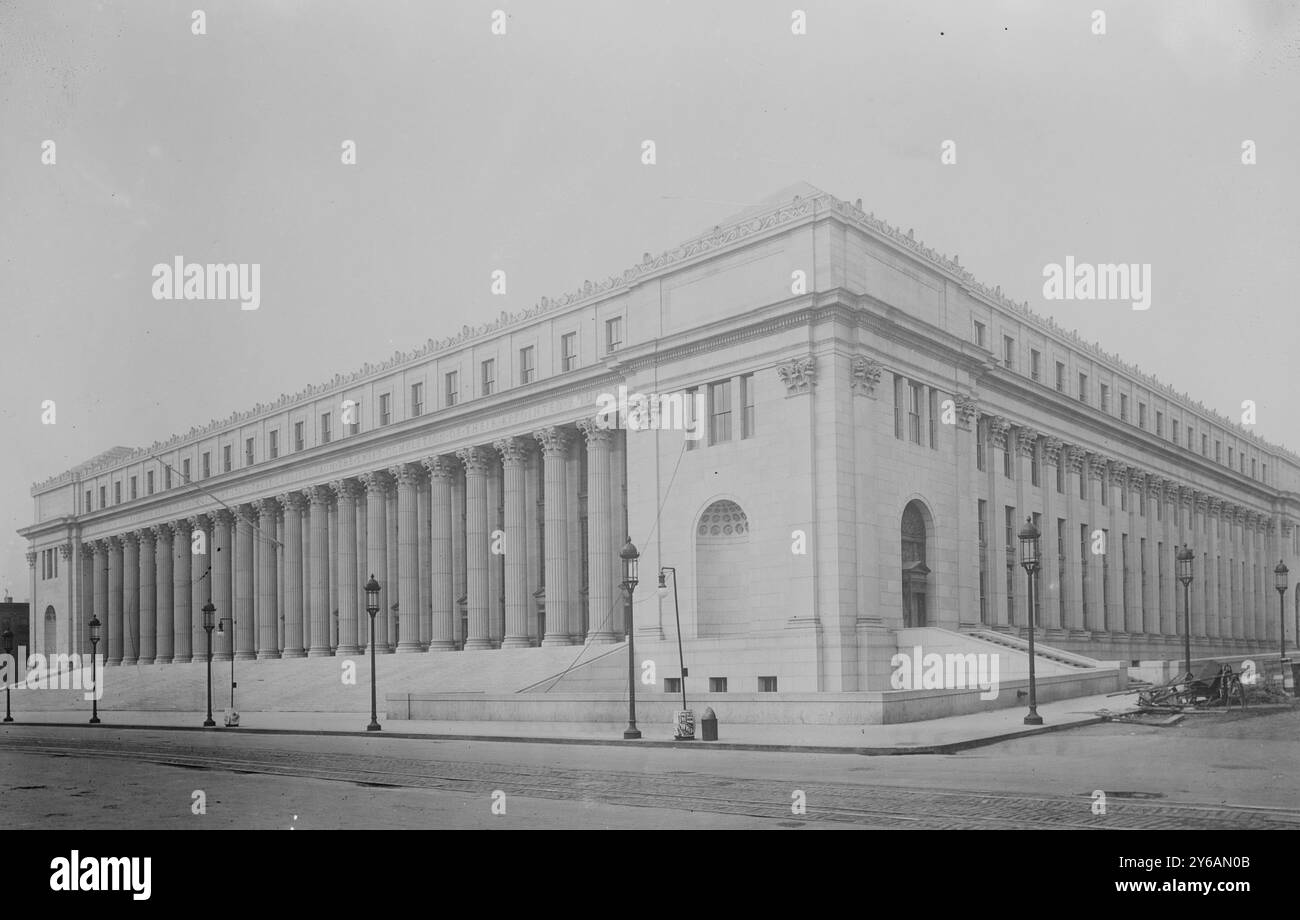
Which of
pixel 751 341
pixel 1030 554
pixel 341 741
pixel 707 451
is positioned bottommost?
pixel 341 741

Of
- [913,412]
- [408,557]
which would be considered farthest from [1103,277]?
[408,557]

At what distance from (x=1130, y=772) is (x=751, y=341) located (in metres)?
29.7

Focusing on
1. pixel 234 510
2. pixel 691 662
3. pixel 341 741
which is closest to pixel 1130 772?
pixel 341 741

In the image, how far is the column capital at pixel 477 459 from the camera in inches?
2530

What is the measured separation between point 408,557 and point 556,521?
44.8 ft

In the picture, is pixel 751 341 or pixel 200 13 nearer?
pixel 200 13

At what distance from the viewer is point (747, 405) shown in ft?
159

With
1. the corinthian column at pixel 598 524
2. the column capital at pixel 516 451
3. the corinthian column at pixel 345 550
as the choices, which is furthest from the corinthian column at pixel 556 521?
the corinthian column at pixel 345 550

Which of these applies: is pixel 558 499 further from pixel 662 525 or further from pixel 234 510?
pixel 234 510

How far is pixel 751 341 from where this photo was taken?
4791cm

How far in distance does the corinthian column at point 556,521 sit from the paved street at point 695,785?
28028 millimetres

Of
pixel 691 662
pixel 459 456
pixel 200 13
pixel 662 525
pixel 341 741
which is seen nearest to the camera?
pixel 200 13
